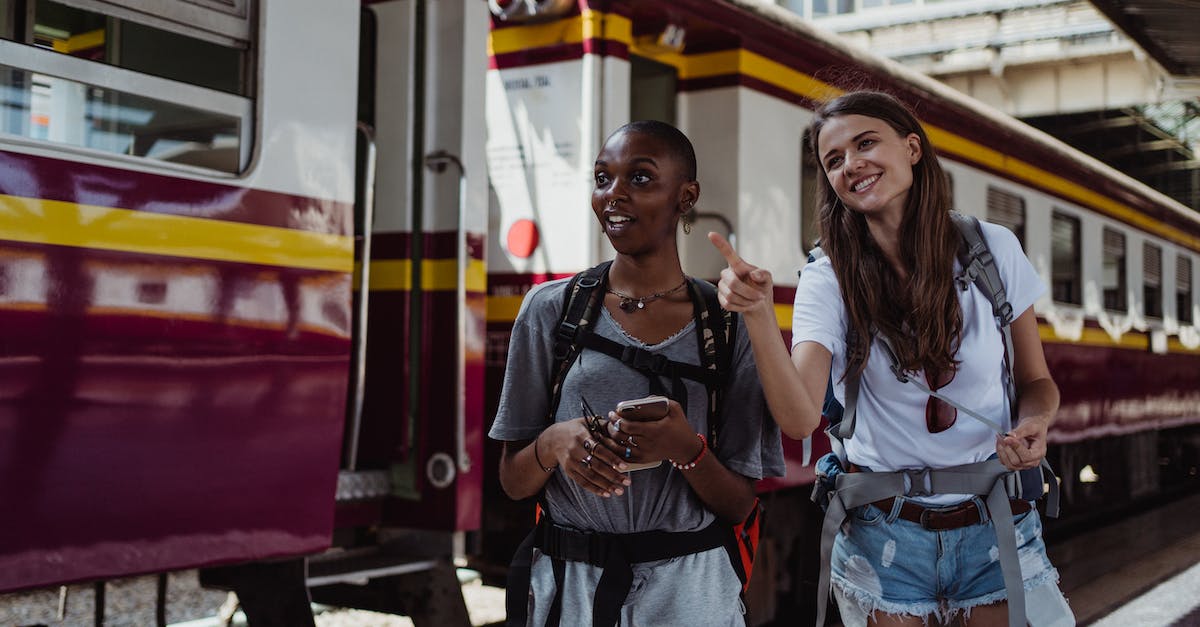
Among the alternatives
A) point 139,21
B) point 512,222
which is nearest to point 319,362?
point 139,21

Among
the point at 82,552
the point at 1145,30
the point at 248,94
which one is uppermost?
the point at 1145,30

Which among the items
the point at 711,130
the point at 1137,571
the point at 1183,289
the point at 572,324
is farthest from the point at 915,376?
the point at 1183,289

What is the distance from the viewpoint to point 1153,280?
12273mm

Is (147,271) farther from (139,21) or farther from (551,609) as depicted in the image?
(551,609)

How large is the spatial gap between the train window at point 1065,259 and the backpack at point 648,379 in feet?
25.3

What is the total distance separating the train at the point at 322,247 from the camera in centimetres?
311

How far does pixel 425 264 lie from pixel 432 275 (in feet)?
0.16

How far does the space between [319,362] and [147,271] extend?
66cm

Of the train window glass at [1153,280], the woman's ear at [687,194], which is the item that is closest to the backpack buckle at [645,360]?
the woman's ear at [687,194]

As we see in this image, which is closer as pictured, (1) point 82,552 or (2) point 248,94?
(1) point 82,552

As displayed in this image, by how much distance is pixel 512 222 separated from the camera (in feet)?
17.6

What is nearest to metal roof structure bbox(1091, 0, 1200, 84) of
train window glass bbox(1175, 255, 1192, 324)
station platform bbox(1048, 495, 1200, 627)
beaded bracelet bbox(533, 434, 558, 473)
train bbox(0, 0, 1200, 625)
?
train bbox(0, 0, 1200, 625)

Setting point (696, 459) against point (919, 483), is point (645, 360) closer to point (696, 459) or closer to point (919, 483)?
point (696, 459)

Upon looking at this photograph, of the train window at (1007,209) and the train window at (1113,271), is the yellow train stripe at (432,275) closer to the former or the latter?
the train window at (1007,209)
